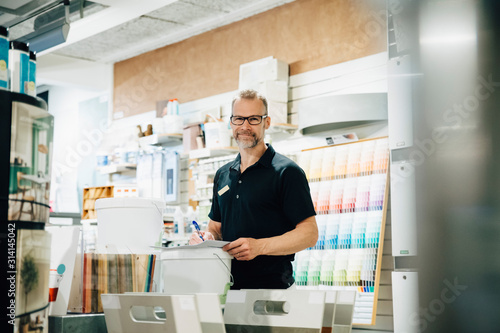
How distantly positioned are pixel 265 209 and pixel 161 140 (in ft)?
14.6

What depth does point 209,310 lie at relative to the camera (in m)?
1.58

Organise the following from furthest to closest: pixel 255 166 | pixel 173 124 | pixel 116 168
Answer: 1. pixel 116 168
2. pixel 173 124
3. pixel 255 166

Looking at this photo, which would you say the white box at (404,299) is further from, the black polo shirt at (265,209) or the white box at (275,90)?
the white box at (275,90)

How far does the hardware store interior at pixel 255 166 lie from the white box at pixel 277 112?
0.7 inches

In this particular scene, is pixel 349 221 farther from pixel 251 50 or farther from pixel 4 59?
pixel 4 59

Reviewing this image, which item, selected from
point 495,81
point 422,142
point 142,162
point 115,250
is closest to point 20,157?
point 422,142

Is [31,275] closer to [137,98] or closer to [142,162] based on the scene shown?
[142,162]

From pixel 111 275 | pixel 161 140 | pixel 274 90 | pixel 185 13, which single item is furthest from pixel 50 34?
pixel 111 275

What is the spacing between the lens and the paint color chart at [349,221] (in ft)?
15.5

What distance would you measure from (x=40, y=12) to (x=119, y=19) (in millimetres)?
794

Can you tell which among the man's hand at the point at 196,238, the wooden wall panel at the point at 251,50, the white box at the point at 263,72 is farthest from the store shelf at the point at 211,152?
the man's hand at the point at 196,238

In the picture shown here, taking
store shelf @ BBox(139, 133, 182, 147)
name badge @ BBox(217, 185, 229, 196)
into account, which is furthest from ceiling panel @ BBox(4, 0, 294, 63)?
name badge @ BBox(217, 185, 229, 196)

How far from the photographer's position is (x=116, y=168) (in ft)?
24.5

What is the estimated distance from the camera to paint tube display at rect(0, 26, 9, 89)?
149 centimetres
